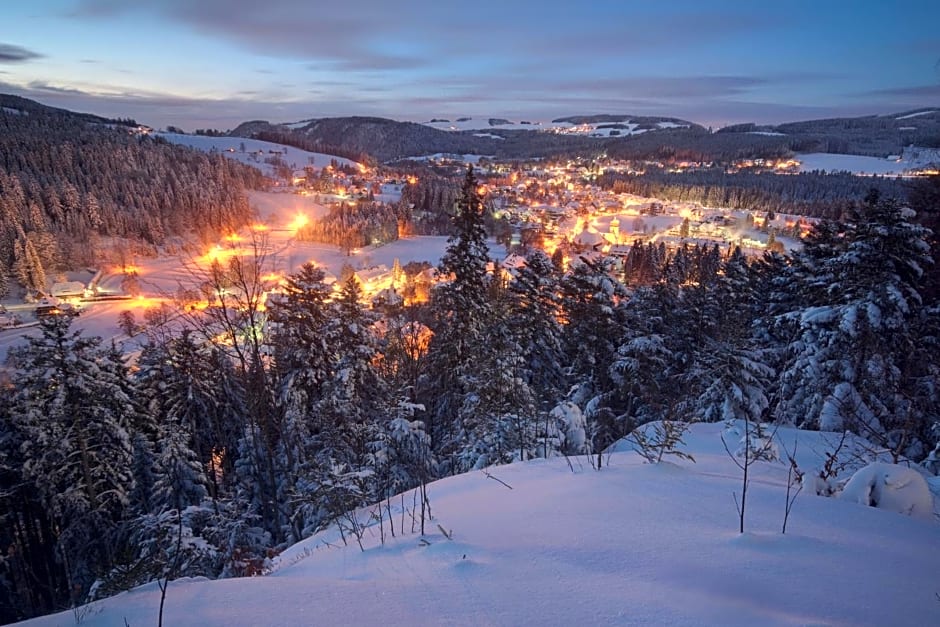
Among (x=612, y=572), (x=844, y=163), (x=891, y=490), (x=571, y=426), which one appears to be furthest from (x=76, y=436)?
(x=844, y=163)

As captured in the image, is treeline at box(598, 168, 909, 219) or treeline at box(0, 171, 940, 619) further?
treeline at box(598, 168, 909, 219)

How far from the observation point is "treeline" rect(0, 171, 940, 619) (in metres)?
10.1

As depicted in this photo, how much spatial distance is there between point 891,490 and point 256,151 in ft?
578

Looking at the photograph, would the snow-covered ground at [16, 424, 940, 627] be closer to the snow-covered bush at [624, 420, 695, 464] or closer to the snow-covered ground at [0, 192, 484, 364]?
the snow-covered bush at [624, 420, 695, 464]

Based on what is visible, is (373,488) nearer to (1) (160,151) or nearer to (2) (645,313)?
(2) (645,313)

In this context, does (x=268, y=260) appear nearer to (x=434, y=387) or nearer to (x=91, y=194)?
(x=434, y=387)

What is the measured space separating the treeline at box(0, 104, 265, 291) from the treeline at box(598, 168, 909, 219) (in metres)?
103

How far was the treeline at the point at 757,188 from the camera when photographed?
318 ft

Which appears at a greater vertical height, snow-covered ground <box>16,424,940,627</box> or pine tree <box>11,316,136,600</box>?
snow-covered ground <box>16,424,940,627</box>

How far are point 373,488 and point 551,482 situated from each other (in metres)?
5.46

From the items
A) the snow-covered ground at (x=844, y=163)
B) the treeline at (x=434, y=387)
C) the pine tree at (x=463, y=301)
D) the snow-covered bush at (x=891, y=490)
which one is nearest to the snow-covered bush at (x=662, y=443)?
the snow-covered bush at (x=891, y=490)

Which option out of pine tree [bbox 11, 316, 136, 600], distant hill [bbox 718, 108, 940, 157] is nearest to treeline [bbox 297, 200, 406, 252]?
pine tree [bbox 11, 316, 136, 600]

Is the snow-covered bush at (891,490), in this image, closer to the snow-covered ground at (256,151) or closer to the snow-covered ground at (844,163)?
the snow-covered ground at (844,163)

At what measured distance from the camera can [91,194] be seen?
7006 cm
